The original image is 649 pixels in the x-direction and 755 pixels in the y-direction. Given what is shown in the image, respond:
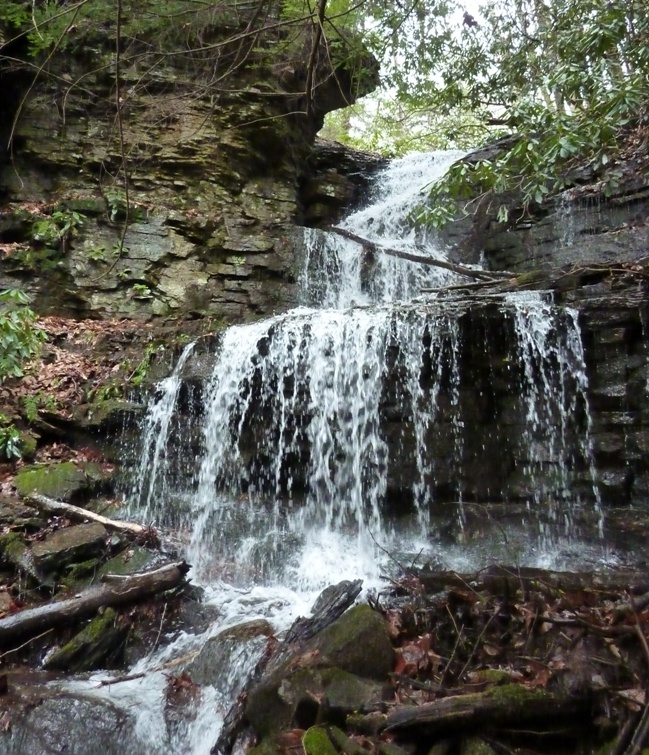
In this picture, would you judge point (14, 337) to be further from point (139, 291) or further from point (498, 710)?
point (498, 710)

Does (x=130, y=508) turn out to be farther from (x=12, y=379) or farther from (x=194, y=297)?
(x=194, y=297)

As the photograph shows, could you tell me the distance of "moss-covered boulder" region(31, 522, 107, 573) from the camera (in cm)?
498

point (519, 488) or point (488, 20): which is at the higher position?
point (488, 20)

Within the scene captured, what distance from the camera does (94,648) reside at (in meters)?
4.25

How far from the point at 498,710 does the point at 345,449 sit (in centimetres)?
437

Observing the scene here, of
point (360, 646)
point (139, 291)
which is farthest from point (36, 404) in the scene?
point (360, 646)

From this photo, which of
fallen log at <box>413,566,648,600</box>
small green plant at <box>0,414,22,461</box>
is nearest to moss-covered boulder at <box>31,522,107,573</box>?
small green plant at <box>0,414,22,461</box>

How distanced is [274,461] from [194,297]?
383cm

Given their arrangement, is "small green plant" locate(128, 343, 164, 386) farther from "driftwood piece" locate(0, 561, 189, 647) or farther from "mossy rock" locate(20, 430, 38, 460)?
"driftwood piece" locate(0, 561, 189, 647)

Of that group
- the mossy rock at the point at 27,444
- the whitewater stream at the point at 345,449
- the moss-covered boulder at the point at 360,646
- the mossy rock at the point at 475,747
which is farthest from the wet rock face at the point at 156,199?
the mossy rock at the point at 475,747

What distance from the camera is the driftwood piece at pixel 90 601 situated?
4.22 meters

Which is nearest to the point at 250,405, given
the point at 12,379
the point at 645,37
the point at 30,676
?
the point at 12,379

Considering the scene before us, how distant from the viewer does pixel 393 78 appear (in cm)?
817

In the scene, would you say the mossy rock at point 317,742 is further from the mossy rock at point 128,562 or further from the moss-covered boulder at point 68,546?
the moss-covered boulder at point 68,546
